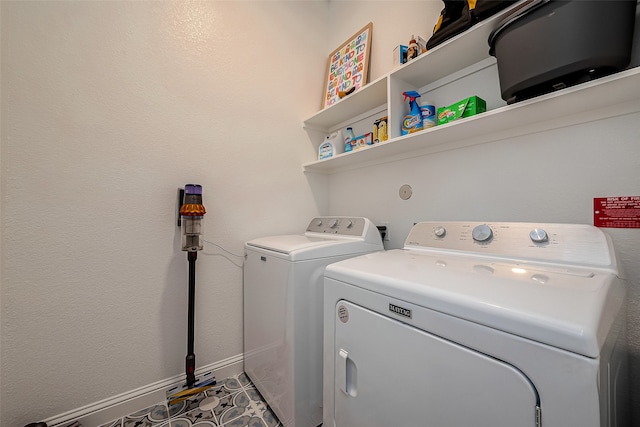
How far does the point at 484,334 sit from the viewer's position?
0.54 m

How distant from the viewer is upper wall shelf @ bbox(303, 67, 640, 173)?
0.79 m

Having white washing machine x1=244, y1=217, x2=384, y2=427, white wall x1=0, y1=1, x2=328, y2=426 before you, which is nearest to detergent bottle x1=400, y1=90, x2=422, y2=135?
white washing machine x1=244, y1=217, x2=384, y2=427

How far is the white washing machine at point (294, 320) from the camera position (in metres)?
1.13

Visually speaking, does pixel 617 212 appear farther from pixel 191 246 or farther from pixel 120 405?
pixel 120 405

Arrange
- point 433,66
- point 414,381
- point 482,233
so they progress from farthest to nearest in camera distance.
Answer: point 433,66, point 482,233, point 414,381

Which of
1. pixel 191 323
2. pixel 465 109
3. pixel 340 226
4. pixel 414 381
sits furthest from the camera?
pixel 340 226

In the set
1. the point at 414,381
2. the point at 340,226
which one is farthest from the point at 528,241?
the point at 340,226

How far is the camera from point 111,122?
1.29m

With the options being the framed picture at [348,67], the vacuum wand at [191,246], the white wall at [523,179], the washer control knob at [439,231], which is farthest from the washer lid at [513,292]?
the framed picture at [348,67]

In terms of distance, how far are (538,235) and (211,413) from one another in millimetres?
1730

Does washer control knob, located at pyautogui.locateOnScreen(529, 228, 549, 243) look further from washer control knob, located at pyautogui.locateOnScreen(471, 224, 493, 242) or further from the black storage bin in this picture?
the black storage bin

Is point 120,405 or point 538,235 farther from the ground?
point 538,235

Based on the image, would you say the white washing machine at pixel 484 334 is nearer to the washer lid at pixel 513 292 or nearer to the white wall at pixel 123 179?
the washer lid at pixel 513 292

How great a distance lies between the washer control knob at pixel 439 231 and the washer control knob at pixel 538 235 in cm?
31
